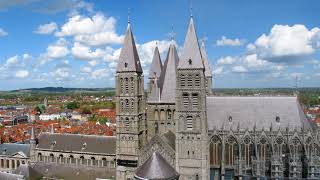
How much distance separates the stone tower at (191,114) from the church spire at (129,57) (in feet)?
28.2

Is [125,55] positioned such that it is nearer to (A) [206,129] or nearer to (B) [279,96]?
(A) [206,129]

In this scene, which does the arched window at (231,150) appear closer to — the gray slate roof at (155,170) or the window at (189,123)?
the window at (189,123)

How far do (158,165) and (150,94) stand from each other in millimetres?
13997

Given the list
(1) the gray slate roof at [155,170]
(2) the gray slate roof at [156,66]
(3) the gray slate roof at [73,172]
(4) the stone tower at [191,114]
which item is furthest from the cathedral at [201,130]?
(3) the gray slate roof at [73,172]

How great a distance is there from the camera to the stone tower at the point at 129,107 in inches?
2126

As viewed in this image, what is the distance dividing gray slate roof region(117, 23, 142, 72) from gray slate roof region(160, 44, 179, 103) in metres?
4.15

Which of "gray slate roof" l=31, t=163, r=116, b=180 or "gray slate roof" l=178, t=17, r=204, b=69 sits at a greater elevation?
"gray slate roof" l=178, t=17, r=204, b=69

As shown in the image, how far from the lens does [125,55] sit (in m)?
54.5

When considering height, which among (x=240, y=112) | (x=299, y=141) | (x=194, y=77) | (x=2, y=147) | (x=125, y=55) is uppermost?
(x=125, y=55)

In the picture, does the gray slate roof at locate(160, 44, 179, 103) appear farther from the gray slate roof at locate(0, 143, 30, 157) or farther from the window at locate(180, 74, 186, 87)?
the gray slate roof at locate(0, 143, 30, 157)

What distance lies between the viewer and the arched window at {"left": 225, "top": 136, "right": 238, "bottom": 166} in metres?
49.9

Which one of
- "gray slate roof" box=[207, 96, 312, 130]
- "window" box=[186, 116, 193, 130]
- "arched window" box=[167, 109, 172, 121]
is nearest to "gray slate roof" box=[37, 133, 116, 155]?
"arched window" box=[167, 109, 172, 121]

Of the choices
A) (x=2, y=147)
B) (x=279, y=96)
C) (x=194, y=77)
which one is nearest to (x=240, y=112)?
(x=279, y=96)

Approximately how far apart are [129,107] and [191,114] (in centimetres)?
1081
